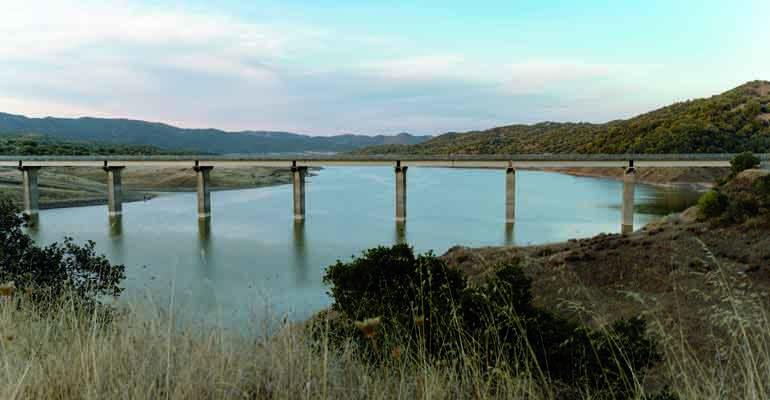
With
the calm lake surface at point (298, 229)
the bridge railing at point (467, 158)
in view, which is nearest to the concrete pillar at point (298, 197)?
the calm lake surface at point (298, 229)

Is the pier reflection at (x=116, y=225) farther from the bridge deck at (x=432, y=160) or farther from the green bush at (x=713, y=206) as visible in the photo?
the green bush at (x=713, y=206)

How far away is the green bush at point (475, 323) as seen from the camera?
17.3 ft

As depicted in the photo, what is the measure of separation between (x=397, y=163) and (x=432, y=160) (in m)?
3.59

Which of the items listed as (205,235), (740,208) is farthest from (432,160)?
(740,208)

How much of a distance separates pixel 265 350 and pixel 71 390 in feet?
3.81

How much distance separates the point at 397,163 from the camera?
47.3m

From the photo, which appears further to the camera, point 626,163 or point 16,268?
point 626,163

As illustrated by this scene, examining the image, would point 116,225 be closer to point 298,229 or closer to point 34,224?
point 34,224

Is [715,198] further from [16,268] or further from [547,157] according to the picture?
[16,268]

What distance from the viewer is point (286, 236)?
36938mm

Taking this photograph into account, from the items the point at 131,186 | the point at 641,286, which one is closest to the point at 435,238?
the point at 641,286

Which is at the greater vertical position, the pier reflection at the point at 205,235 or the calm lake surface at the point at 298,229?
the calm lake surface at the point at 298,229

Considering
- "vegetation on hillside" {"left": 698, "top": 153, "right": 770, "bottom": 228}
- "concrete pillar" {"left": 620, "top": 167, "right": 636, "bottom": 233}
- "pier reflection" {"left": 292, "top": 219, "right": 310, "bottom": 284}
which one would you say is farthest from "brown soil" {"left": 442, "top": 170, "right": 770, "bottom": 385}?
"concrete pillar" {"left": 620, "top": 167, "right": 636, "bottom": 233}

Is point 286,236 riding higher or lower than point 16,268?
lower
